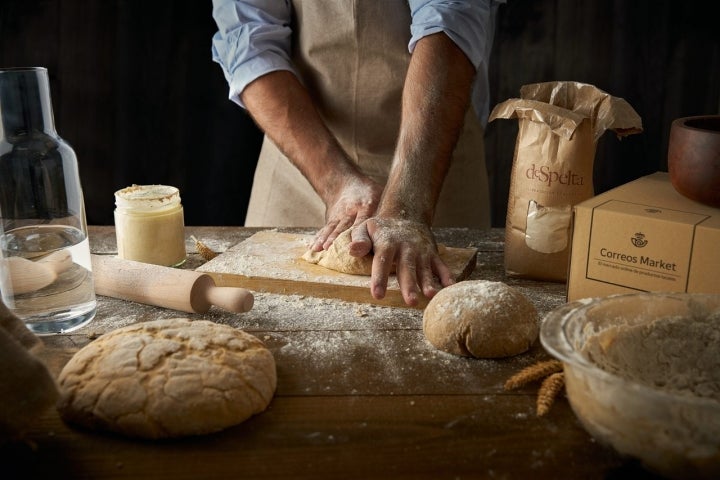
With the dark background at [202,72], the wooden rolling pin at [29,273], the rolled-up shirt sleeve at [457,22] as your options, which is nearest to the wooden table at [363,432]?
the wooden rolling pin at [29,273]

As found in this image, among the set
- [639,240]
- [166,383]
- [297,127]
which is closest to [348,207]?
[297,127]

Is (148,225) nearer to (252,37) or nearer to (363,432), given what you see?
(252,37)

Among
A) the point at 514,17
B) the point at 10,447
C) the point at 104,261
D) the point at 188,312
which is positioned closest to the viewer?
the point at 10,447

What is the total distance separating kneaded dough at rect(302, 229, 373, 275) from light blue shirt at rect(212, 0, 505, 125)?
74 cm

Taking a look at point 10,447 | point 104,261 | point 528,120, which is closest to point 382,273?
point 528,120

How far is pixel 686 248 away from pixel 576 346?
0.38 metres

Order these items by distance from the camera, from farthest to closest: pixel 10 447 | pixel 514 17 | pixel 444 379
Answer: pixel 514 17 → pixel 444 379 → pixel 10 447

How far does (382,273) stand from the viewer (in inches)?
59.2

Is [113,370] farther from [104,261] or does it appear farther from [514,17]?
[514,17]

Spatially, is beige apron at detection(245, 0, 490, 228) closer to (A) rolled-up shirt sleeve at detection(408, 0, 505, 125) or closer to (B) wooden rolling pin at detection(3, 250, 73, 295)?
(A) rolled-up shirt sleeve at detection(408, 0, 505, 125)

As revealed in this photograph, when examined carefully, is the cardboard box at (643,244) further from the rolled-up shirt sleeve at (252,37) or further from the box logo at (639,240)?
the rolled-up shirt sleeve at (252,37)

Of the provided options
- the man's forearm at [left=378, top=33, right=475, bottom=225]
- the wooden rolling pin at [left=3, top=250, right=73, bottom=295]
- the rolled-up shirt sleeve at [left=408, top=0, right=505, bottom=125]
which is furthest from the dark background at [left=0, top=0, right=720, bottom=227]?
the wooden rolling pin at [left=3, top=250, right=73, bottom=295]

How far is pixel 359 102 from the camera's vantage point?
7.31ft

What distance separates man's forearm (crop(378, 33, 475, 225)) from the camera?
5.92 ft
